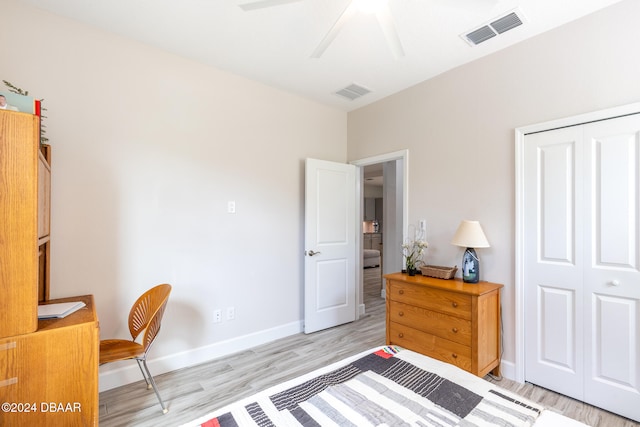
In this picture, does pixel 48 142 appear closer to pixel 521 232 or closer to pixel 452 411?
pixel 452 411

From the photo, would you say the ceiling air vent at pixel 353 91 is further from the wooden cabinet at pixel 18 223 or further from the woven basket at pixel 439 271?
the wooden cabinet at pixel 18 223

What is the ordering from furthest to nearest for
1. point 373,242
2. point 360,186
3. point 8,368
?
point 373,242 < point 360,186 < point 8,368

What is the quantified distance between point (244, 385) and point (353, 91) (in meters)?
3.04

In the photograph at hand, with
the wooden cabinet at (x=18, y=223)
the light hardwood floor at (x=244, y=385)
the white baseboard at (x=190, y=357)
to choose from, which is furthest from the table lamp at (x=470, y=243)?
the wooden cabinet at (x=18, y=223)

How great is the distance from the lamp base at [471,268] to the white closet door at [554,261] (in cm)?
35

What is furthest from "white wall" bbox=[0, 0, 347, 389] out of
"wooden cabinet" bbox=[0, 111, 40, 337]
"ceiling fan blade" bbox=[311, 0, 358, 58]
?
"ceiling fan blade" bbox=[311, 0, 358, 58]

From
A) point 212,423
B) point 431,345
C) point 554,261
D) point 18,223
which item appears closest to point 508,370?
point 431,345

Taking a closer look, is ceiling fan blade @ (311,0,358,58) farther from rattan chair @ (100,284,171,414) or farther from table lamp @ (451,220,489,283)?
rattan chair @ (100,284,171,414)

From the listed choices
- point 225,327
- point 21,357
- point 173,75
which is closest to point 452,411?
point 21,357

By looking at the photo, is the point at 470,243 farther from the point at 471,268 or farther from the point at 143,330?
the point at 143,330

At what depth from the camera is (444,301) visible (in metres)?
2.41

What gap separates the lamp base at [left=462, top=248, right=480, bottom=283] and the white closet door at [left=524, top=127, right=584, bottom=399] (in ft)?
1.13

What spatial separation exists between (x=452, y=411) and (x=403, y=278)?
1.66 meters

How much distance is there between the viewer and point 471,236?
8.04 ft
